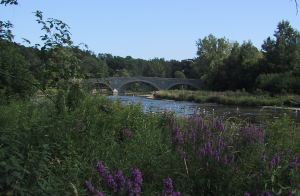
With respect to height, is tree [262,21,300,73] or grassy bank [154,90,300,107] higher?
tree [262,21,300,73]

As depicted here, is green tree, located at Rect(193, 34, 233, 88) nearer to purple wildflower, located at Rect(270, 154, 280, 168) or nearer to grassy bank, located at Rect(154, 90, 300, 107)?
grassy bank, located at Rect(154, 90, 300, 107)

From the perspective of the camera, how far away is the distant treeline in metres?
6.14

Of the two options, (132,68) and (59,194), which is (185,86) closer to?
(132,68)

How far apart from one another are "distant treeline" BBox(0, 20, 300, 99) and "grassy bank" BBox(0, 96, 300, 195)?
1.96ft

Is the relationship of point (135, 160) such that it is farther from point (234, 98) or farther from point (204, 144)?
point (234, 98)

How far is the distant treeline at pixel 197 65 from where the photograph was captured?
6.14 meters

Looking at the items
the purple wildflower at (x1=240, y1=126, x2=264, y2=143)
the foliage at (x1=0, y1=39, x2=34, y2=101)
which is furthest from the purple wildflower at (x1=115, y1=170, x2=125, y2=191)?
the purple wildflower at (x1=240, y1=126, x2=264, y2=143)

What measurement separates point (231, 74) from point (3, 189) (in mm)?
101181

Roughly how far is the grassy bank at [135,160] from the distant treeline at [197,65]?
60 centimetres


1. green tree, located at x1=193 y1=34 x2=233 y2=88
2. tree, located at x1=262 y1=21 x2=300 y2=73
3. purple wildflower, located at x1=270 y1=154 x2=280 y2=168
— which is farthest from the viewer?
green tree, located at x1=193 y1=34 x2=233 y2=88

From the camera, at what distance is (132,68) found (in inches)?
6058

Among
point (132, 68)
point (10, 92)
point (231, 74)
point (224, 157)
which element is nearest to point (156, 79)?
point (231, 74)

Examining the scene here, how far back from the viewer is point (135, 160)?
5.15 m

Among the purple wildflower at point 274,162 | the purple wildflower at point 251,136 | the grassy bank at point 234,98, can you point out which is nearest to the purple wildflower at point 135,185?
the purple wildflower at point 274,162
